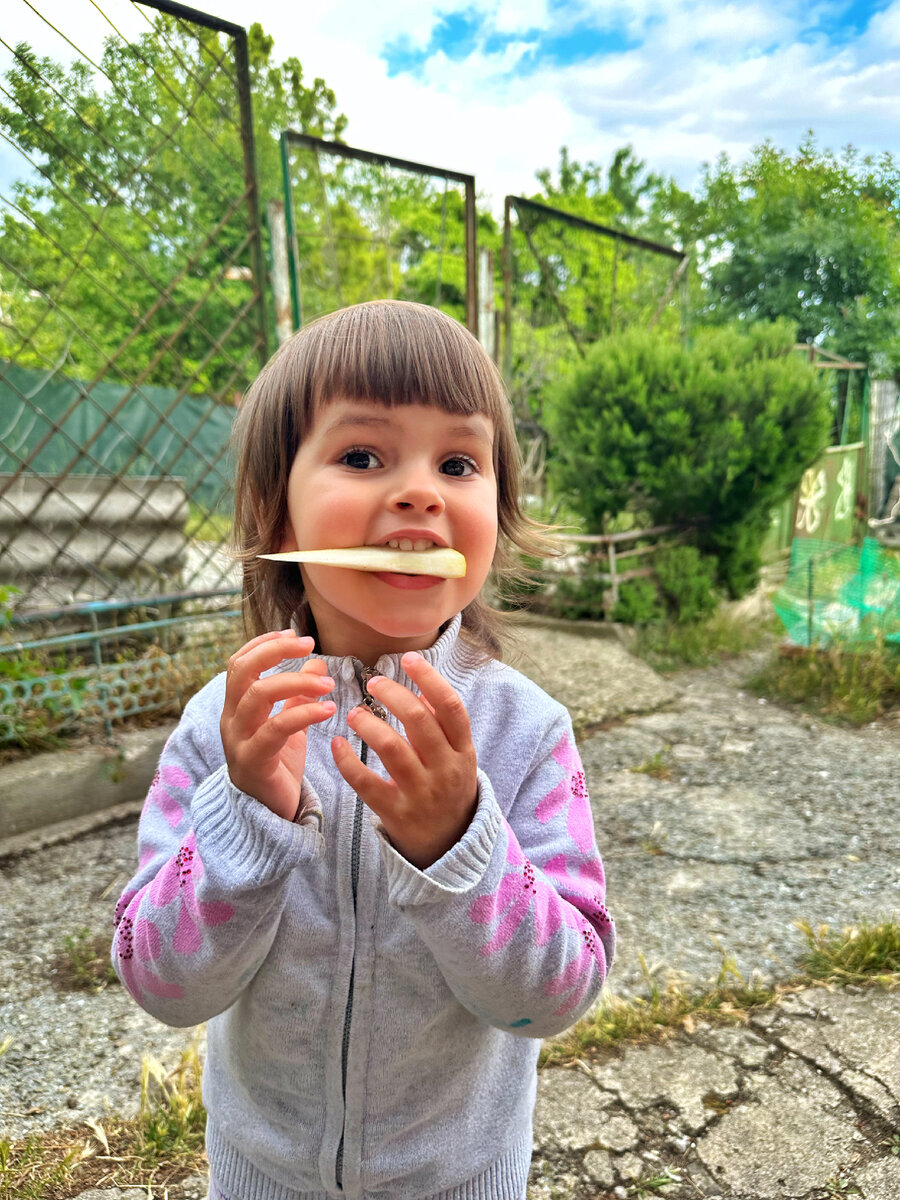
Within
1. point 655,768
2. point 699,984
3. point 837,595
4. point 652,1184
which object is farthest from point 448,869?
point 837,595

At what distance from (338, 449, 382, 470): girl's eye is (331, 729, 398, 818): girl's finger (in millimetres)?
284

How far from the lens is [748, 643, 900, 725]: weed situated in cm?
436

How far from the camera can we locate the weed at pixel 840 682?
14.3 ft

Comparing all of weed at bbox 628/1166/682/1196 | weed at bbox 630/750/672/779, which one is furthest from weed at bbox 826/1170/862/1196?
weed at bbox 630/750/672/779

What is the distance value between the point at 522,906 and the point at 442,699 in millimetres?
231

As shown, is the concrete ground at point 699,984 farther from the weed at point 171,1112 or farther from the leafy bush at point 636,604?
the leafy bush at point 636,604

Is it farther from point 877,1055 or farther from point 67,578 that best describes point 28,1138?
point 67,578

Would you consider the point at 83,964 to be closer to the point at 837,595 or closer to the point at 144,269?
the point at 144,269

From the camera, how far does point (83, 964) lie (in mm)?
2256

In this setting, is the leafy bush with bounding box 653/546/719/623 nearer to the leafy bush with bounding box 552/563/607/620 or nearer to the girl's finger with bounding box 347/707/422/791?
the leafy bush with bounding box 552/563/607/620

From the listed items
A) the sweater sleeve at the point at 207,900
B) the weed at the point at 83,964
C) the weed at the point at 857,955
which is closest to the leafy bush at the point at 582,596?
the weed at the point at 857,955

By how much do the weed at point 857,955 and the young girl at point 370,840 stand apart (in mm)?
1385

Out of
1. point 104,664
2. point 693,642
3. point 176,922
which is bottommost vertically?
point 693,642

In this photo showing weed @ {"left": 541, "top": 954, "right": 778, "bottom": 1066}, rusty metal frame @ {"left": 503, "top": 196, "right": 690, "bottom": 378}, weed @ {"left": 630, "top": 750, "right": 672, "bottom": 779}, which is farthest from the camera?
rusty metal frame @ {"left": 503, "top": 196, "right": 690, "bottom": 378}
